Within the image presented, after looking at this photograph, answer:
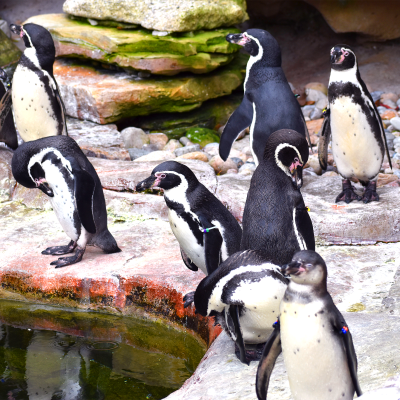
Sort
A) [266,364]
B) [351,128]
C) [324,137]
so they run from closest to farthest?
1. [266,364]
2. [351,128]
3. [324,137]

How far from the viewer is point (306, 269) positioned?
1.99 metres

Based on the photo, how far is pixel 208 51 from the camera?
7512 millimetres

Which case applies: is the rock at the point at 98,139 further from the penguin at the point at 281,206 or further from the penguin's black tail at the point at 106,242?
the penguin at the point at 281,206

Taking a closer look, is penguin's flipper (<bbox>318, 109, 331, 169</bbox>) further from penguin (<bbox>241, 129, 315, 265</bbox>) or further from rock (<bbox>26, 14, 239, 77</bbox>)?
rock (<bbox>26, 14, 239, 77</bbox>)

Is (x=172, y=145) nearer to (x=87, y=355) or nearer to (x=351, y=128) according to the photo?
(x=351, y=128)

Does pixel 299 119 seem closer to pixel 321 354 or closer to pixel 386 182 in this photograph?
pixel 386 182

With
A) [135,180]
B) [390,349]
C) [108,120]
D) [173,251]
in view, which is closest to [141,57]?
[108,120]

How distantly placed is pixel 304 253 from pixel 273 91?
283cm

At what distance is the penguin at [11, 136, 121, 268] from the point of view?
12.3ft

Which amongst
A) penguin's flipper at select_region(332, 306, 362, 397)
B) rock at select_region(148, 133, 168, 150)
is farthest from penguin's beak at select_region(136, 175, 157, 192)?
rock at select_region(148, 133, 168, 150)

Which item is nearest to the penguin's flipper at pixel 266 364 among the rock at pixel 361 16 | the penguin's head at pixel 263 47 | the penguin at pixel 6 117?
the penguin's head at pixel 263 47

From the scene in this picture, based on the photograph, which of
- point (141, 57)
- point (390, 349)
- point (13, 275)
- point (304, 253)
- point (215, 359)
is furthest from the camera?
point (141, 57)

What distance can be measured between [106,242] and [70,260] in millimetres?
267

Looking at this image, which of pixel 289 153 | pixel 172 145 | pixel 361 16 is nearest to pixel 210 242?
pixel 289 153
